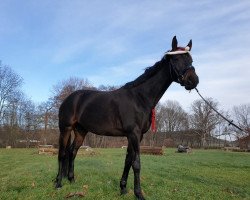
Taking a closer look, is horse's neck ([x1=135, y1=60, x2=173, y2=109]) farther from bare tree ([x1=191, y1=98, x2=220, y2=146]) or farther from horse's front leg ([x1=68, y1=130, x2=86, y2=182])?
bare tree ([x1=191, y1=98, x2=220, y2=146])

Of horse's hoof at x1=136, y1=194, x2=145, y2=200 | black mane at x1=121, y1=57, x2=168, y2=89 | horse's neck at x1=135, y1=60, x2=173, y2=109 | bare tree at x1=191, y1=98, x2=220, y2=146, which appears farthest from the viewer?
bare tree at x1=191, y1=98, x2=220, y2=146

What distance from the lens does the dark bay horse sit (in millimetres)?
6562

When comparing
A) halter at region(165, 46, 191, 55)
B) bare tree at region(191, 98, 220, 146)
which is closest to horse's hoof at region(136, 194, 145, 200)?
halter at region(165, 46, 191, 55)

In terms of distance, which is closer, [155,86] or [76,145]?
[155,86]

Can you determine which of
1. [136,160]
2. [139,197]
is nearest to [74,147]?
[136,160]

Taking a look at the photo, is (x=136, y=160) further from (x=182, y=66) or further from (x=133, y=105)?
(x=182, y=66)

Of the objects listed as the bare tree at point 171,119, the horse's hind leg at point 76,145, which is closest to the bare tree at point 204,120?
the bare tree at point 171,119

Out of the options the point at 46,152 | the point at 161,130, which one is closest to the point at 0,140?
the point at 46,152

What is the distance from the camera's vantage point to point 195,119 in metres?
97.9

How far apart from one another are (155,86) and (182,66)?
764 millimetres

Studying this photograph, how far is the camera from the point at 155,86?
22.8 ft

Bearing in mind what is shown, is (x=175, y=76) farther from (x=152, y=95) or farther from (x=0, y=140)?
(x=0, y=140)

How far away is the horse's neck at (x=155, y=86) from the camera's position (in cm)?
691

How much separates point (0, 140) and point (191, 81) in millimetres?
63223
